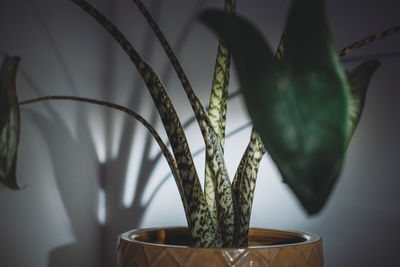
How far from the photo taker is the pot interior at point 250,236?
48cm

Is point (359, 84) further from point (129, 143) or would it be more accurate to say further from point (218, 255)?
point (129, 143)

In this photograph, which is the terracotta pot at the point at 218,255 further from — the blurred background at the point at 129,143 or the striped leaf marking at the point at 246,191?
the blurred background at the point at 129,143

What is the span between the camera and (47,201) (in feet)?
1.97

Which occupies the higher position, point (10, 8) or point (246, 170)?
point (10, 8)

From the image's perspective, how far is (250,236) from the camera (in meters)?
0.51

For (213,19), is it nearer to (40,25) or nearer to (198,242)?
(198,242)

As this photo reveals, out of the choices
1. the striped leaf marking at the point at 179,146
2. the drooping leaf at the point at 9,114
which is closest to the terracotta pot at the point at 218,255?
the striped leaf marking at the point at 179,146

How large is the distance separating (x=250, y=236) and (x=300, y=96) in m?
0.37

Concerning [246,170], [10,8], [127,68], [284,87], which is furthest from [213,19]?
[127,68]

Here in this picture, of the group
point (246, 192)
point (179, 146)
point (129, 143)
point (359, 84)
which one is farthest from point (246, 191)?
point (129, 143)

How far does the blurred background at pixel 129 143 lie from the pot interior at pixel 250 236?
0.16m

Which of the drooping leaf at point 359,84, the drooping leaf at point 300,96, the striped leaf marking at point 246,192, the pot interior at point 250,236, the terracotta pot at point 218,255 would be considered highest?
the drooping leaf at point 359,84

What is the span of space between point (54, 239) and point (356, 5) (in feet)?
2.28

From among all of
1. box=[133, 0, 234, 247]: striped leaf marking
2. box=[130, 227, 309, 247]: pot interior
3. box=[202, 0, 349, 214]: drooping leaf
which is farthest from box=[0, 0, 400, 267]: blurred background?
box=[202, 0, 349, 214]: drooping leaf
